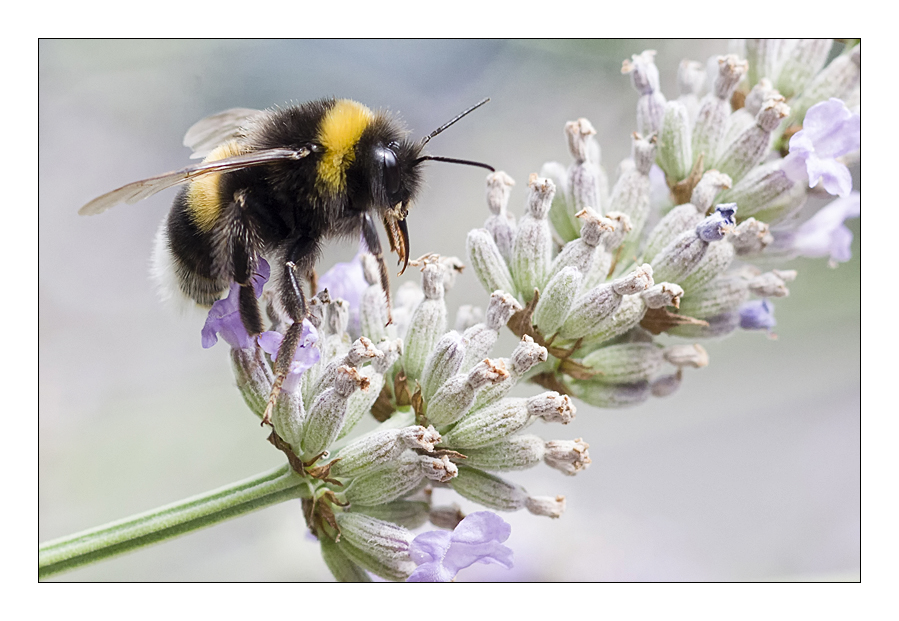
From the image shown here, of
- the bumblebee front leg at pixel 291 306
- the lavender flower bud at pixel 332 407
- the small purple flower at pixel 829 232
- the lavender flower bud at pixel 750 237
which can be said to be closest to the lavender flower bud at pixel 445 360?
the lavender flower bud at pixel 332 407

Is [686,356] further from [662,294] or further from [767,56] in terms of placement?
[767,56]

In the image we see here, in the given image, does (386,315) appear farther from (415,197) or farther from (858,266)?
(858,266)

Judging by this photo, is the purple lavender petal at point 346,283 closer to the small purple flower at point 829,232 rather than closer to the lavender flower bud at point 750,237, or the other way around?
the lavender flower bud at point 750,237

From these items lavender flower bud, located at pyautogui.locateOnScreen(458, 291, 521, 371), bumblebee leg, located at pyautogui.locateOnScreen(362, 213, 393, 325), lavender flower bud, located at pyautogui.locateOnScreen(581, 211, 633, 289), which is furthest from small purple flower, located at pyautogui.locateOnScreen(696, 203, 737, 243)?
bumblebee leg, located at pyautogui.locateOnScreen(362, 213, 393, 325)

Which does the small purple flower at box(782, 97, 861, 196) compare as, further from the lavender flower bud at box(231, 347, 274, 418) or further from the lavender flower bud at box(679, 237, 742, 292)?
the lavender flower bud at box(231, 347, 274, 418)

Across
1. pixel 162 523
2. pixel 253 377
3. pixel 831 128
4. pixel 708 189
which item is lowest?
pixel 162 523

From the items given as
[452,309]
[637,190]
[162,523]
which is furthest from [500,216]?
[452,309]
